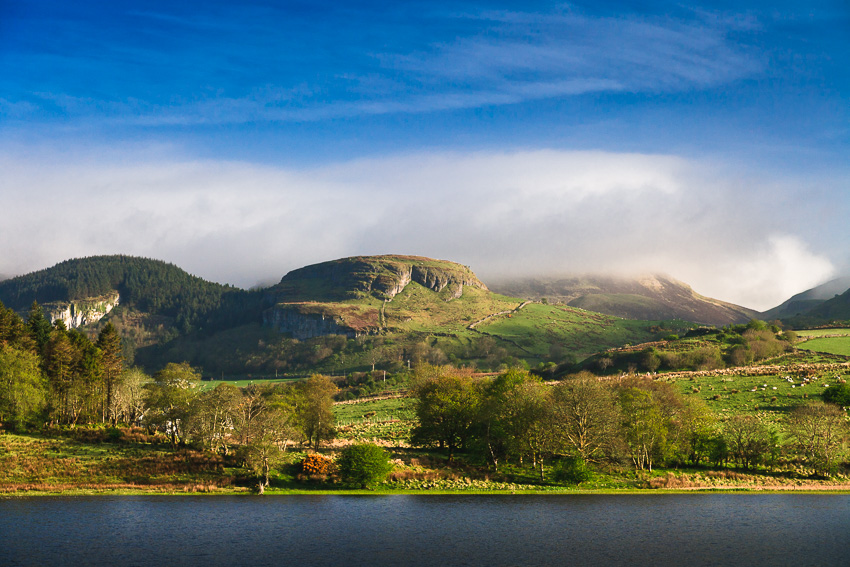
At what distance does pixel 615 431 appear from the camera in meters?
74.0

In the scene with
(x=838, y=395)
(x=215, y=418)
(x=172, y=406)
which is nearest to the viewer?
(x=215, y=418)

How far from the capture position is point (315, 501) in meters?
62.6

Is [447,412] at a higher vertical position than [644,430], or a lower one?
higher

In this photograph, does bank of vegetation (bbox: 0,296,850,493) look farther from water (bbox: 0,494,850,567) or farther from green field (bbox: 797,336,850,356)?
green field (bbox: 797,336,850,356)

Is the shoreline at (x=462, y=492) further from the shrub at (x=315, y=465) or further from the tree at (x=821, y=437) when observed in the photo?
the tree at (x=821, y=437)

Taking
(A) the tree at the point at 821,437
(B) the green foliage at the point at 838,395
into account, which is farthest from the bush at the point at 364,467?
(B) the green foliage at the point at 838,395

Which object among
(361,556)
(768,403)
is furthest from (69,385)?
(768,403)

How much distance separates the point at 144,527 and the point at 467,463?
41.7 meters

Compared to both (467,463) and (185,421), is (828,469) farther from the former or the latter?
(185,421)

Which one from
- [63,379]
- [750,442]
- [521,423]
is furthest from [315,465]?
[750,442]

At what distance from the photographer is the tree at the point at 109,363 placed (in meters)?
103

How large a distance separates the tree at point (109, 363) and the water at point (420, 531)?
44661 mm

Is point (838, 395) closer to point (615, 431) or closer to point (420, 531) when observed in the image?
point (615, 431)

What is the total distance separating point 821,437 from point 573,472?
31858mm
